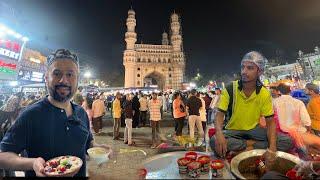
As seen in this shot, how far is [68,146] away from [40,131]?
0.98ft

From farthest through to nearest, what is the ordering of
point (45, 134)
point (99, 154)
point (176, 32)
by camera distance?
1. point (176, 32)
2. point (99, 154)
3. point (45, 134)

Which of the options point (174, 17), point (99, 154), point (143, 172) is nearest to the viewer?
point (143, 172)

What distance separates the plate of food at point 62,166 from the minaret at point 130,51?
89367mm

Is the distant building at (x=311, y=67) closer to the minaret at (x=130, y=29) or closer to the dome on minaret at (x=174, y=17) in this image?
the dome on minaret at (x=174, y=17)

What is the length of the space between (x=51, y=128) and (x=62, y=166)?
42 cm

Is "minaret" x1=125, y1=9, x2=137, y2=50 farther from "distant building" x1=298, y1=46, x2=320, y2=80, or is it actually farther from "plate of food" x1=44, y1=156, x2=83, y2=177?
"plate of food" x1=44, y1=156, x2=83, y2=177

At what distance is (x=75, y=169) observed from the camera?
6.88 ft

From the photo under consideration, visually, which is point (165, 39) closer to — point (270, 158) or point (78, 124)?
point (78, 124)

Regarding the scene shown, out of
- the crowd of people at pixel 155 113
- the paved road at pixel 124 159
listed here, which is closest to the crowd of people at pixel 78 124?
the paved road at pixel 124 159

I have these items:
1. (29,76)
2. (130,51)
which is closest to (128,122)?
(29,76)

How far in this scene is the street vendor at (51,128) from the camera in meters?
2.17

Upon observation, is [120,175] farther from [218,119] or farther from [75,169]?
[75,169]

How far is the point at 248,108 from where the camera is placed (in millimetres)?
3182

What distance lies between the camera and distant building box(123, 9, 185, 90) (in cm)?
9681
